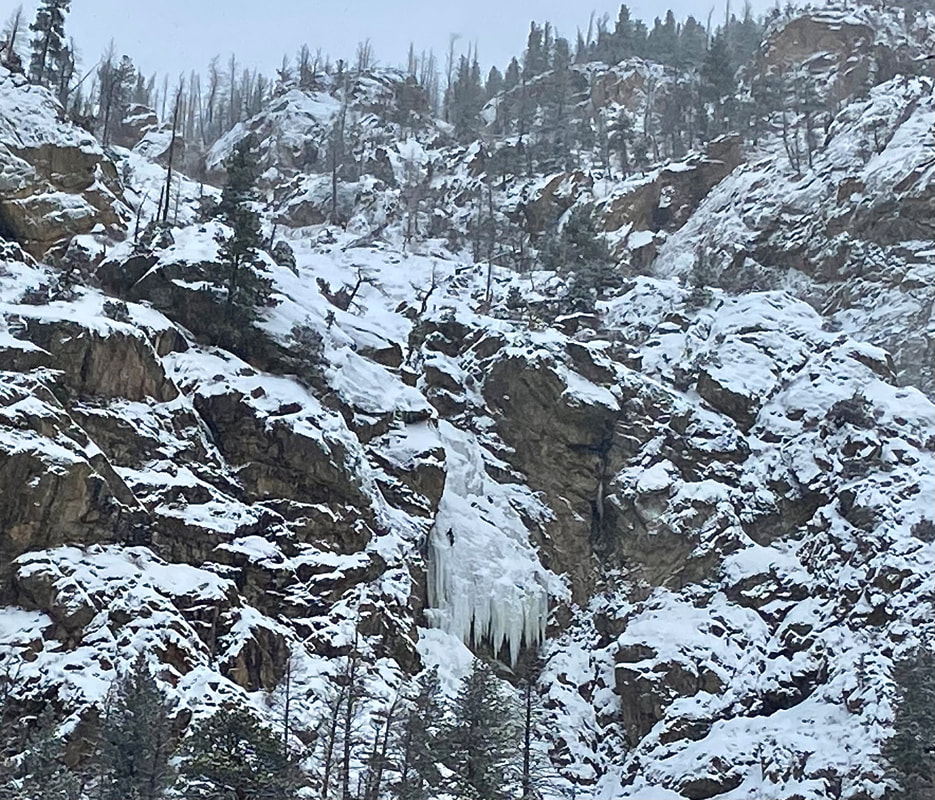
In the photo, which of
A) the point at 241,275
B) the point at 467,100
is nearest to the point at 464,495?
the point at 241,275

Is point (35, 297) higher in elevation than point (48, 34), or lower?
lower

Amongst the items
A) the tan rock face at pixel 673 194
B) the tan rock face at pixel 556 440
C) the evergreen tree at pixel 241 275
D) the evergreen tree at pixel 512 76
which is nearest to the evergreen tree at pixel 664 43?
the evergreen tree at pixel 512 76

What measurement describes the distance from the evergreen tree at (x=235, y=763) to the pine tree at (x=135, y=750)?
0.53 metres

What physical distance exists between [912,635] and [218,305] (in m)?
23.3

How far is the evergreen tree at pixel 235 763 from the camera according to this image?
2006cm

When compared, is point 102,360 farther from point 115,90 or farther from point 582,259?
point 115,90

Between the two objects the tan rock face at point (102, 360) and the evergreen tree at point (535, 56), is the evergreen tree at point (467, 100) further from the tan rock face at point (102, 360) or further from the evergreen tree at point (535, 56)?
the tan rock face at point (102, 360)

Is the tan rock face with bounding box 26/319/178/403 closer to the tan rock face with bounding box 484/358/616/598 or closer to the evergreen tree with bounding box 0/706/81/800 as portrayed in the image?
the evergreen tree with bounding box 0/706/81/800

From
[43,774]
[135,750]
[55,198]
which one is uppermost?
[55,198]

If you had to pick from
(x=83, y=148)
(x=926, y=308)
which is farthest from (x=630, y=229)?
(x=83, y=148)

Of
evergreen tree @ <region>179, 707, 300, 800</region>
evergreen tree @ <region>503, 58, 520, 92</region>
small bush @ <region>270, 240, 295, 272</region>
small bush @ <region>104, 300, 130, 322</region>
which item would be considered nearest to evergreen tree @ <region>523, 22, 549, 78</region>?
evergreen tree @ <region>503, 58, 520, 92</region>

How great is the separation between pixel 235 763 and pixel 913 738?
630 inches

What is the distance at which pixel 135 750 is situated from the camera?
2053 cm

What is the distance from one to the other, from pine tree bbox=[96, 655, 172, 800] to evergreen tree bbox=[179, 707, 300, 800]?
53cm
